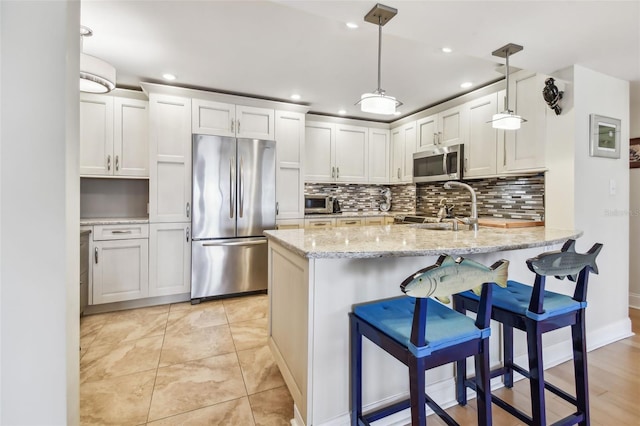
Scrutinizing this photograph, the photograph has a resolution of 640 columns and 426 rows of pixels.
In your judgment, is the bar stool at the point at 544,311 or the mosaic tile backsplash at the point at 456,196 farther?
the mosaic tile backsplash at the point at 456,196

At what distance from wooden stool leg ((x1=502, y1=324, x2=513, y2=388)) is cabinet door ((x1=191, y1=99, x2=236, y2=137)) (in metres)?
3.12

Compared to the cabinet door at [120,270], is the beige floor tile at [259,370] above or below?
below

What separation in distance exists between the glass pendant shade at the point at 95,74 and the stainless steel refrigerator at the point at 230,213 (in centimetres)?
120

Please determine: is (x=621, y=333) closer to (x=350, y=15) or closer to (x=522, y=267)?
(x=522, y=267)

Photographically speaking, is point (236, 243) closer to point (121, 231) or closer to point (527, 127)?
point (121, 231)

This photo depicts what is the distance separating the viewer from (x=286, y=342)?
172 centimetres

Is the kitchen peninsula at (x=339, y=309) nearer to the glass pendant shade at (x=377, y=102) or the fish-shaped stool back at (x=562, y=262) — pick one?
the fish-shaped stool back at (x=562, y=262)

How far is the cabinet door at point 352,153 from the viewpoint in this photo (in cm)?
432

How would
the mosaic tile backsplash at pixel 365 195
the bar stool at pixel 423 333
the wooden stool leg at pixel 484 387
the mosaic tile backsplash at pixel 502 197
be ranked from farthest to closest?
1. the mosaic tile backsplash at pixel 365 195
2. the mosaic tile backsplash at pixel 502 197
3. the wooden stool leg at pixel 484 387
4. the bar stool at pixel 423 333

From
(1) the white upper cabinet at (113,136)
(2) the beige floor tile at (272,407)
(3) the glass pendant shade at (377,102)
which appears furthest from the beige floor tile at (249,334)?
(1) the white upper cabinet at (113,136)

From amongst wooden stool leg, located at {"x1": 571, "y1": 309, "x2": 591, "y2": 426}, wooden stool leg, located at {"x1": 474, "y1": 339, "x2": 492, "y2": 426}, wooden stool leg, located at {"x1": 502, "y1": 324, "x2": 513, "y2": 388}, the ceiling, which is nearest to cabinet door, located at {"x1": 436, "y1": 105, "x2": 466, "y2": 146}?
the ceiling

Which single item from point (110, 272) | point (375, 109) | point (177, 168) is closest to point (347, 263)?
point (375, 109)

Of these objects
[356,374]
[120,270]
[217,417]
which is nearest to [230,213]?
[120,270]

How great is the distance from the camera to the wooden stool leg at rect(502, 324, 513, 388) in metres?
1.79
